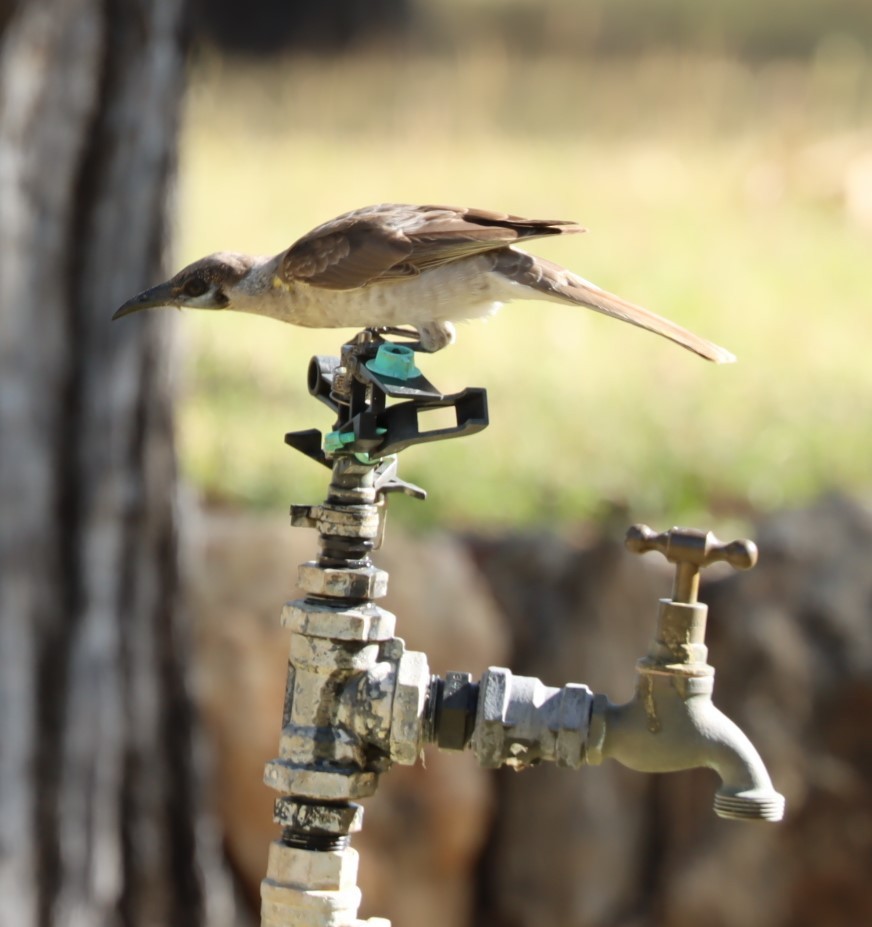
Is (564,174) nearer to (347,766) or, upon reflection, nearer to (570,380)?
(570,380)

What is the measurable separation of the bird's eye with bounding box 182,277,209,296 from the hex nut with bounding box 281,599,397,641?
79cm

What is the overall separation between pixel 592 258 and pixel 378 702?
5.96 m

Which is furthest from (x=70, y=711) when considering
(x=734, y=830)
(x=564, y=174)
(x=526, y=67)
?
(x=526, y=67)

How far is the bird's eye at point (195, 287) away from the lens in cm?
283

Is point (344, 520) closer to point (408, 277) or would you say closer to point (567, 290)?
point (408, 277)

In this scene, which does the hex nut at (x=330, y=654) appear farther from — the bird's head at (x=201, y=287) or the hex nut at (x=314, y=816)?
the bird's head at (x=201, y=287)

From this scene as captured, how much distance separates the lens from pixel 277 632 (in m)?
4.84

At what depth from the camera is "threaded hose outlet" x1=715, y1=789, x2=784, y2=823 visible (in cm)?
211

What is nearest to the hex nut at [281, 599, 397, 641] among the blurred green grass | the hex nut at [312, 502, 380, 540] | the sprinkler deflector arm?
the sprinkler deflector arm

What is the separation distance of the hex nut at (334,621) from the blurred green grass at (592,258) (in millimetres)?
2327

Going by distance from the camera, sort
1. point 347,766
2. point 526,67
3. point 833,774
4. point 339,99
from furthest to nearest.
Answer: point 526,67, point 339,99, point 833,774, point 347,766

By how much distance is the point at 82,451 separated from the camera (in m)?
4.20

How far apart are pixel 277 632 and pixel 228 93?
8600 mm

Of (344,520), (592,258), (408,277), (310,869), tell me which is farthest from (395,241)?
(592,258)
